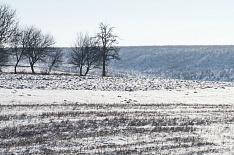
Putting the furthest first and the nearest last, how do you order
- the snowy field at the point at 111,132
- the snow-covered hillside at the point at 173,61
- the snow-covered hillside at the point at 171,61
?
the snow-covered hillside at the point at 173,61
the snow-covered hillside at the point at 171,61
the snowy field at the point at 111,132

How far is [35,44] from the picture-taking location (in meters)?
64.9

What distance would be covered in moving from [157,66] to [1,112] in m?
135

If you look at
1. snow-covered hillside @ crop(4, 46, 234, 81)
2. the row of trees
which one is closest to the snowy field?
the row of trees

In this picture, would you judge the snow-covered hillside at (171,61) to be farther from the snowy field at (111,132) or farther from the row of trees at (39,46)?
the snowy field at (111,132)

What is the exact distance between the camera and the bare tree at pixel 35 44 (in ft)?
205

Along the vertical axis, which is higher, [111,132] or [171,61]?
[171,61]

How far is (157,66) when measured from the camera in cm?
14888

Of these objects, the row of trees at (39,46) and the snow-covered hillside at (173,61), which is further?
the snow-covered hillside at (173,61)

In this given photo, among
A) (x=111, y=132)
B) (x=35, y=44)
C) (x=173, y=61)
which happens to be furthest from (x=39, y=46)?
(x=173, y=61)

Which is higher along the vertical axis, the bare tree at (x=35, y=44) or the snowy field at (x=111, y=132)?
the bare tree at (x=35, y=44)

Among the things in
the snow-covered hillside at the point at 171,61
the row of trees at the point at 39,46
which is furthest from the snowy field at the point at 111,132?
the snow-covered hillside at the point at 171,61

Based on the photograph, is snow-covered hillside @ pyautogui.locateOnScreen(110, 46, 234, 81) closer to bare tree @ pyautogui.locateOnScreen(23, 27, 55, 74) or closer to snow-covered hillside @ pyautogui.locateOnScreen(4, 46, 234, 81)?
snow-covered hillside @ pyautogui.locateOnScreen(4, 46, 234, 81)

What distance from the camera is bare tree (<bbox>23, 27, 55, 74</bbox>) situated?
6250cm

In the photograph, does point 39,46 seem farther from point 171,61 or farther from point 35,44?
point 171,61
